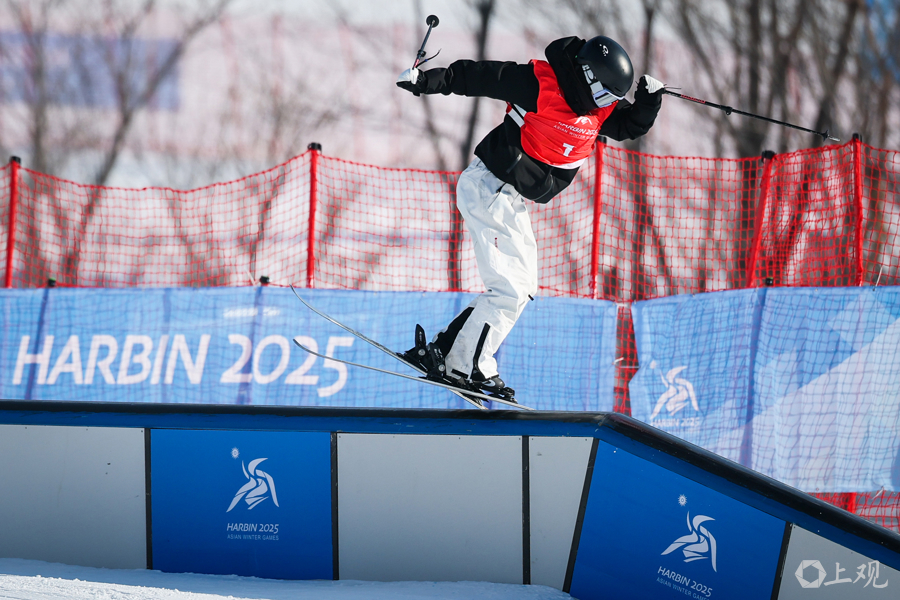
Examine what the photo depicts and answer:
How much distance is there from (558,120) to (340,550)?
2.83 m

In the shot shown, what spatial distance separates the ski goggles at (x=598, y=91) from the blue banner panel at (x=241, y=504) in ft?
8.57

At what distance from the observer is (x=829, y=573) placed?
3.20 m

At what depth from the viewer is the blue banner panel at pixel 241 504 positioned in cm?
394

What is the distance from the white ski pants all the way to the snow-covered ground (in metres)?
1.24

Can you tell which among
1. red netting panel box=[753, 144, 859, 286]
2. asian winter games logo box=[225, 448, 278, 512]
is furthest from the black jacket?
red netting panel box=[753, 144, 859, 286]

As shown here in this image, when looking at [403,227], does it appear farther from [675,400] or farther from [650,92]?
[650,92]

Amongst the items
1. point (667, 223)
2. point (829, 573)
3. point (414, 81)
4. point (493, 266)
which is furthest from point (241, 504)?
point (667, 223)

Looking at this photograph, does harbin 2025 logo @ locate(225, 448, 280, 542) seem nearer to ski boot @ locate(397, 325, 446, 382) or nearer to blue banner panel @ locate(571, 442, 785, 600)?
ski boot @ locate(397, 325, 446, 382)

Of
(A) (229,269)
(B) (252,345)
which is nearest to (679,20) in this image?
(A) (229,269)

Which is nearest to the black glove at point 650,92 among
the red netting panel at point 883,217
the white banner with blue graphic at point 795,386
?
the white banner with blue graphic at point 795,386

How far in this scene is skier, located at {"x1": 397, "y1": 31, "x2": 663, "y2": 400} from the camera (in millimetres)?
3885

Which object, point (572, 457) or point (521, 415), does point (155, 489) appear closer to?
point (521, 415)

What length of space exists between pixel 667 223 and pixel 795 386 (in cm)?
786

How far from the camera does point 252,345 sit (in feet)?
22.3
